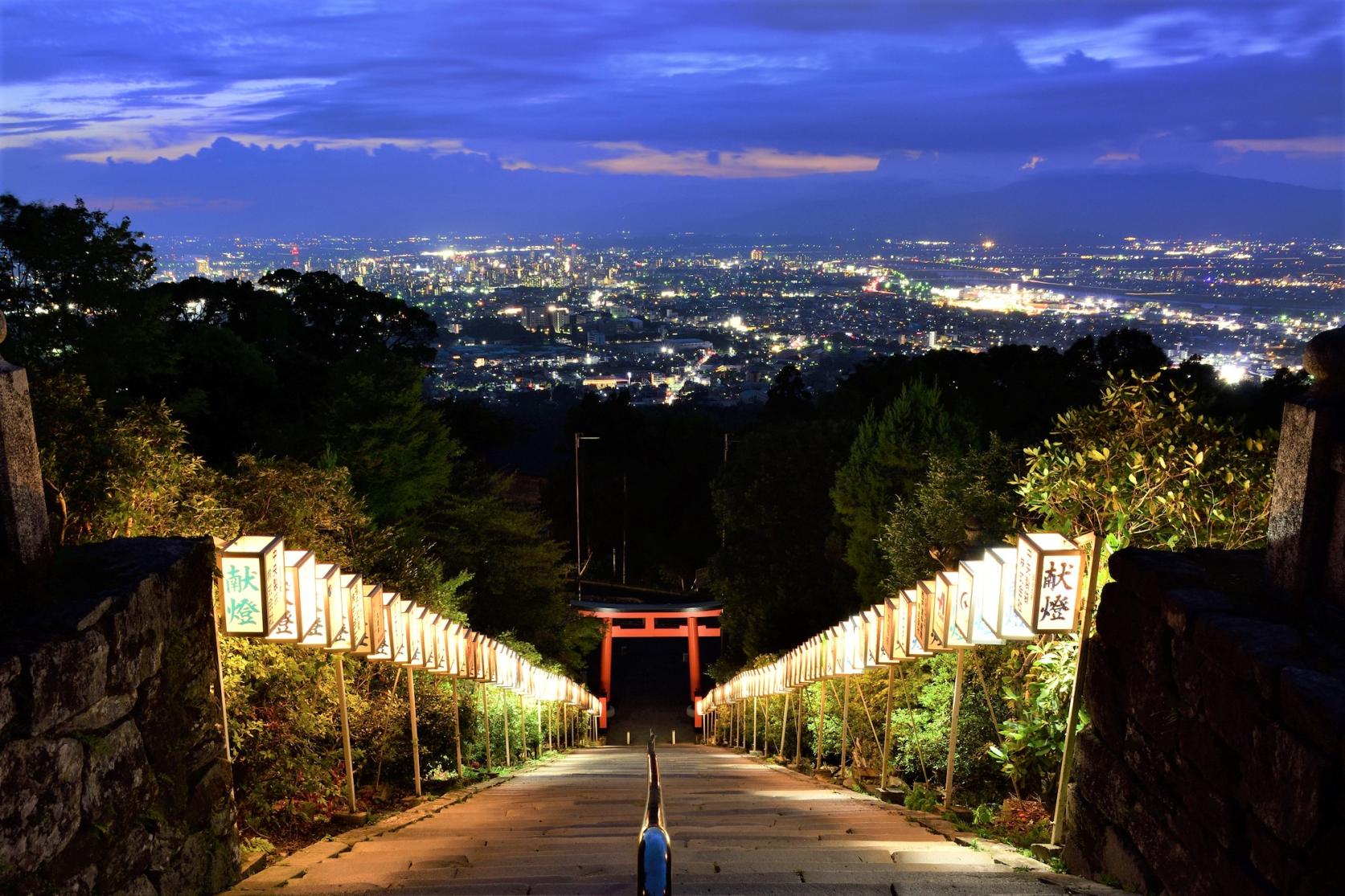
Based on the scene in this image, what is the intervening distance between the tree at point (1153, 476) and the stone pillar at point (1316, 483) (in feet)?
8.07

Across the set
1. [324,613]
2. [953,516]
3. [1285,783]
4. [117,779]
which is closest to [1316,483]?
[1285,783]

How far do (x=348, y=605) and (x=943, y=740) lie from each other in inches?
300

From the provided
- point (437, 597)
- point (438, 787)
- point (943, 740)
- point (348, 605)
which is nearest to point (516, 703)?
point (437, 597)

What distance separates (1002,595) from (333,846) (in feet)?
16.0

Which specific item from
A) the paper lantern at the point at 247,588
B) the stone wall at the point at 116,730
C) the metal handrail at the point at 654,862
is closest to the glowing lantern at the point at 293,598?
the paper lantern at the point at 247,588

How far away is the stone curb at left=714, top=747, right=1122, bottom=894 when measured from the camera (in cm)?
450

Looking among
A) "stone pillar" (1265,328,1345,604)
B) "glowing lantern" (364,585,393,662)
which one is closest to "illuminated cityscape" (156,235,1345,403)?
"stone pillar" (1265,328,1345,604)

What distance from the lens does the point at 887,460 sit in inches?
949

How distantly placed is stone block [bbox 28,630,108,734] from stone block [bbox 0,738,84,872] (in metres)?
0.10

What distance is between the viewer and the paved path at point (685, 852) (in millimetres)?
4246

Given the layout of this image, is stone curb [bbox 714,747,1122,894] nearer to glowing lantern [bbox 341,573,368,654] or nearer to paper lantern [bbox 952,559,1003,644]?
paper lantern [bbox 952,559,1003,644]

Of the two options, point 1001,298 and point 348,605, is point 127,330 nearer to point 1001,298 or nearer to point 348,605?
point 348,605

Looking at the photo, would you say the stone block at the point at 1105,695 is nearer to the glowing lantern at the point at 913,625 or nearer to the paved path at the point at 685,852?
the paved path at the point at 685,852

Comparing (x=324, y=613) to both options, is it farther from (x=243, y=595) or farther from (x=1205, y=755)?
(x=1205, y=755)
